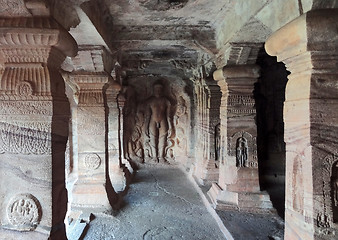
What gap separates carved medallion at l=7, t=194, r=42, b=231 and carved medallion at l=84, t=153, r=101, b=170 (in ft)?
7.72

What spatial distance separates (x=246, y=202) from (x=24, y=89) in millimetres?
3424

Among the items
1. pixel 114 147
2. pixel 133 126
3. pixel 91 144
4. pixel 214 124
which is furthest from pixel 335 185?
pixel 133 126

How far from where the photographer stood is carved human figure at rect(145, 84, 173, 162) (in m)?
9.30

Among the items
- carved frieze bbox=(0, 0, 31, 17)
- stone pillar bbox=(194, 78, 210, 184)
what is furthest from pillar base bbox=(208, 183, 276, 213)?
carved frieze bbox=(0, 0, 31, 17)

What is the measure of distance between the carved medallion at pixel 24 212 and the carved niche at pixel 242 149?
116 inches

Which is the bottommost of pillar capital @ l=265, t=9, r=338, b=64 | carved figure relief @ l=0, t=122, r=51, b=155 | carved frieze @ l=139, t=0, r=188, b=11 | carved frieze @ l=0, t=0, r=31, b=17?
carved figure relief @ l=0, t=122, r=51, b=155

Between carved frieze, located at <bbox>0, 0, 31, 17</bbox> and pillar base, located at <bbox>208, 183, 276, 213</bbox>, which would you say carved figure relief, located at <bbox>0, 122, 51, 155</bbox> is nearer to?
carved frieze, located at <bbox>0, 0, 31, 17</bbox>

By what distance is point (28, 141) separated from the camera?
2.38m

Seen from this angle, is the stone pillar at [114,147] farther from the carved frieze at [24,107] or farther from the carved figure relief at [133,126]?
the carved frieze at [24,107]

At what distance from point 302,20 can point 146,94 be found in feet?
26.3

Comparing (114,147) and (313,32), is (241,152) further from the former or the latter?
(114,147)

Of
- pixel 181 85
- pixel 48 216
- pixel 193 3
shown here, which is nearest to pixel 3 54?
pixel 48 216

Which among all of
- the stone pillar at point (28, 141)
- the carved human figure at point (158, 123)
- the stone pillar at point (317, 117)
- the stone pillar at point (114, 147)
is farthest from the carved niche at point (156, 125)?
the stone pillar at point (317, 117)

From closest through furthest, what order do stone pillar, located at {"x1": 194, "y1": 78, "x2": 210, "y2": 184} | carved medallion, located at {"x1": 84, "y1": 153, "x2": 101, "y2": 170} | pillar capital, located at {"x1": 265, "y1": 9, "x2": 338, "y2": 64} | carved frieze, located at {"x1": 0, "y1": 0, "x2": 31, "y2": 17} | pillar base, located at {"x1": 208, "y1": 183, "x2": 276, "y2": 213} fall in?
pillar capital, located at {"x1": 265, "y1": 9, "x2": 338, "y2": 64} → carved frieze, located at {"x1": 0, "y1": 0, "x2": 31, "y2": 17} → pillar base, located at {"x1": 208, "y1": 183, "x2": 276, "y2": 213} → carved medallion, located at {"x1": 84, "y1": 153, "x2": 101, "y2": 170} → stone pillar, located at {"x1": 194, "y1": 78, "x2": 210, "y2": 184}
